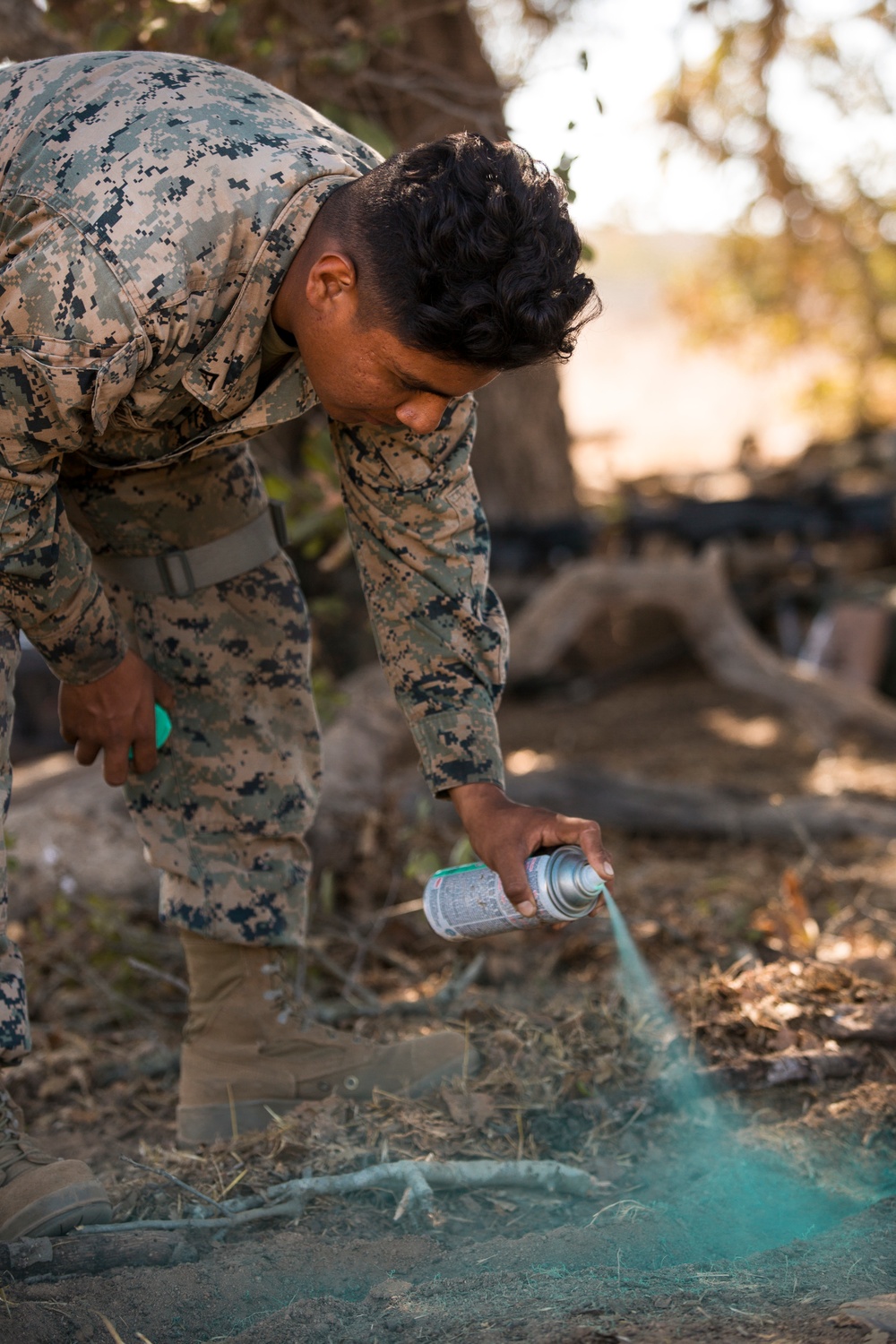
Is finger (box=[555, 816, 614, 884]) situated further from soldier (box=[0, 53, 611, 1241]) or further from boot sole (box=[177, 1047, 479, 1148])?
boot sole (box=[177, 1047, 479, 1148])

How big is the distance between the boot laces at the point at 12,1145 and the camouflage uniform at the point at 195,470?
0.19 meters

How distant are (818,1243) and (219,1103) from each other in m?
1.12

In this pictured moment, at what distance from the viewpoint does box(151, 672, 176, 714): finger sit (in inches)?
90.8

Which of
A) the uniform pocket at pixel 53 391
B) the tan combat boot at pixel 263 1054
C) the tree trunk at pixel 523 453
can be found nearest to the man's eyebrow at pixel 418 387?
the uniform pocket at pixel 53 391

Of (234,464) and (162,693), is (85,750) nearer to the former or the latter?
(162,693)

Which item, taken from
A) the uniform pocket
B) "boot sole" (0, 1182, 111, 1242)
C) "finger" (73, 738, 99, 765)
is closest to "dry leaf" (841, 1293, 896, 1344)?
"boot sole" (0, 1182, 111, 1242)

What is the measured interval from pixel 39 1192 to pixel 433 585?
1.14 metres

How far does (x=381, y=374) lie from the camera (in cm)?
184

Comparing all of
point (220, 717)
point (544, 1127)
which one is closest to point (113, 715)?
point (220, 717)

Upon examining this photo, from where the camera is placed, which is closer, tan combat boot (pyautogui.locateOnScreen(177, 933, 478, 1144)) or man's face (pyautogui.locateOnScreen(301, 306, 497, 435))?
man's face (pyautogui.locateOnScreen(301, 306, 497, 435))

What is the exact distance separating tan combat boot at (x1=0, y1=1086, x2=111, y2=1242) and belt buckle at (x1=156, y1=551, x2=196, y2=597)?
3.02 feet

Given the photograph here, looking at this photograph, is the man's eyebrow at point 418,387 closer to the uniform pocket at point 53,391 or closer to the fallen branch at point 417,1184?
the uniform pocket at point 53,391

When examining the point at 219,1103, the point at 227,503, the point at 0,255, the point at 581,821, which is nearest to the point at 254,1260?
the point at 219,1103

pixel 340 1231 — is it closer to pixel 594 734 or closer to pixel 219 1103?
pixel 219 1103
